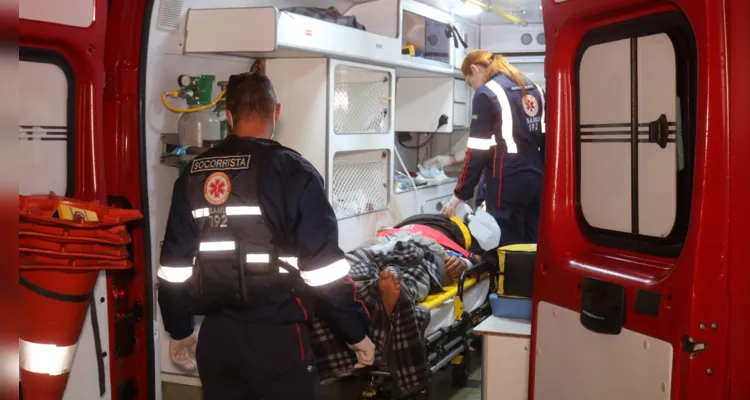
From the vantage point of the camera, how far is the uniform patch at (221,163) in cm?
269

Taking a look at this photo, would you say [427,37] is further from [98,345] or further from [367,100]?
[98,345]

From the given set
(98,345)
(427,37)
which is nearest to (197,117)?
(98,345)

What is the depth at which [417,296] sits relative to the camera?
13.5 feet

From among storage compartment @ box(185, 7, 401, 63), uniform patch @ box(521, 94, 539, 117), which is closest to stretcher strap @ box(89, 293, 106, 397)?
storage compartment @ box(185, 7, 401, 63)

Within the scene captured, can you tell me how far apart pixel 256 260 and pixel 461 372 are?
2480 mm

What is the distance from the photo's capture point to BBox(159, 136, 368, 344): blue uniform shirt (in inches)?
105

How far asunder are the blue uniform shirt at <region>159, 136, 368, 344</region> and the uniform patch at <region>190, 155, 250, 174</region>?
0.21ft

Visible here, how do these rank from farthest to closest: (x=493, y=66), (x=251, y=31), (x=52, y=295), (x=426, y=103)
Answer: (x=426, y=103) < (x=493, y=66) < (x=251, y=31) < (x=52, y=295)

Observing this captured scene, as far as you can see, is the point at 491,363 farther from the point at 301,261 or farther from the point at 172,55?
the point at 172,55

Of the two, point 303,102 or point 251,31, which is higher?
point 251,31

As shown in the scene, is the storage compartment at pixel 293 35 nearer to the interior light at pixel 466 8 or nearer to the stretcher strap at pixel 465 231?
the interior light at pixel 466 8

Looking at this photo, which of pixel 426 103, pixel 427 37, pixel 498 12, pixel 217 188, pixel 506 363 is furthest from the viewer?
pixel 426 103

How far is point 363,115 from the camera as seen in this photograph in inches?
220

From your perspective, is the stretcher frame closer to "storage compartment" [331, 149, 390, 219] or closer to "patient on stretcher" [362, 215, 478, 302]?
"patient on stretcher" [362, 215, 478, 302]
